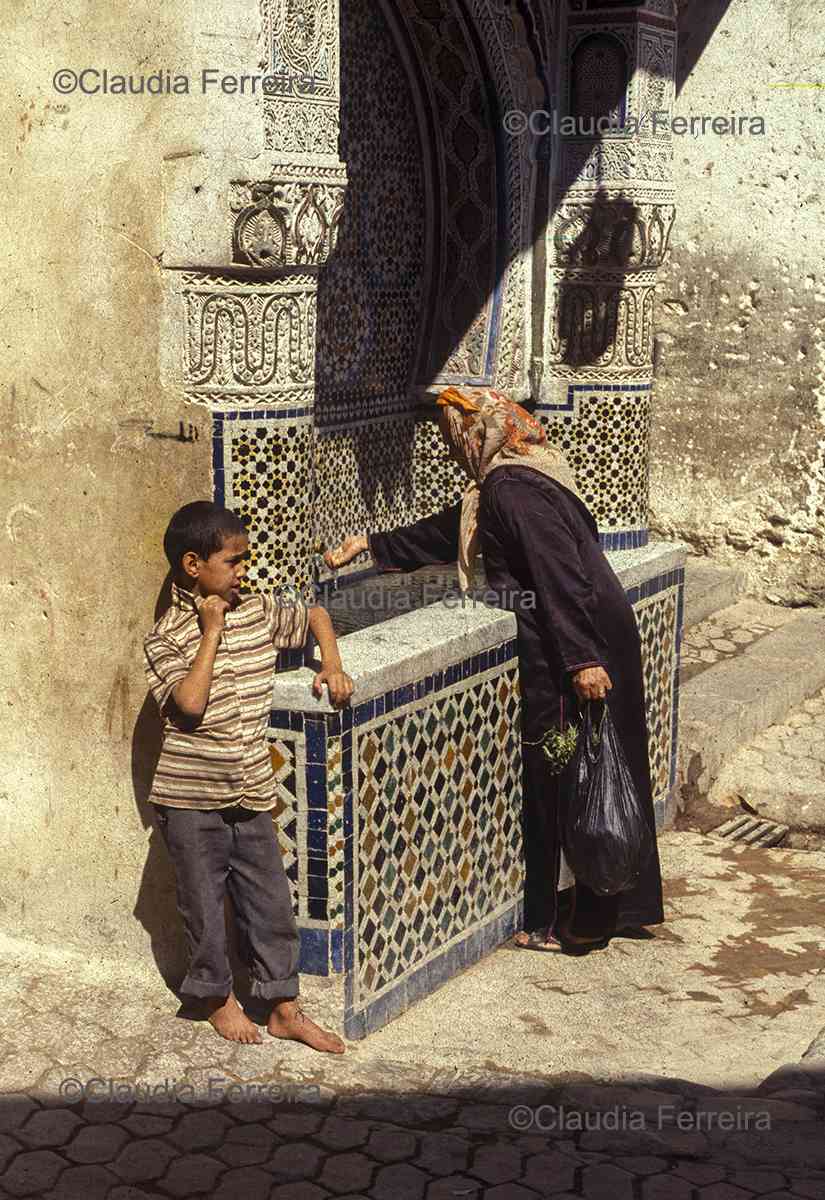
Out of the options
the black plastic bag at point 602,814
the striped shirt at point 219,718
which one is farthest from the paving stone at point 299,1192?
the black plastic bag at point 602,814

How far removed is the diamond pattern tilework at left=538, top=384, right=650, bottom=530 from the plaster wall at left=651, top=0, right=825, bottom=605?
2.16m

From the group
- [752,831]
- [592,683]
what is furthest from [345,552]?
[752,831]

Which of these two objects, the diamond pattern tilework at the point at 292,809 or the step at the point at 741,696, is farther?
the step at the point at 741,696

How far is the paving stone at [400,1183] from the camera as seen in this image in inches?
146

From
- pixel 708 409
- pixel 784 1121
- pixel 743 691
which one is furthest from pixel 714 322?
pixel 784 1121

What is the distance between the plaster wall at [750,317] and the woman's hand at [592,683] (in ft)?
12.2

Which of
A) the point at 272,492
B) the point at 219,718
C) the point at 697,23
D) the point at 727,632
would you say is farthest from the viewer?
the point at 697,23

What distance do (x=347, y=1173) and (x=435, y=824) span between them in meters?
1.19

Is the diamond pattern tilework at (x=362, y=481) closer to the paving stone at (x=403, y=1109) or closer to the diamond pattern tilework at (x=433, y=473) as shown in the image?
the diamond pattern tilework at (x=433, y=473)

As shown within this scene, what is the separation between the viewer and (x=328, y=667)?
425 centimetres

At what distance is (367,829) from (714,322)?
4.67 metres

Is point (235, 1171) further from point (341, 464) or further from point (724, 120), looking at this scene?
point (724, 120)

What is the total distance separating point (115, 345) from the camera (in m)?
4.32

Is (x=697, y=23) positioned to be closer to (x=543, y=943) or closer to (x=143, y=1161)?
(x=543, y=943)
